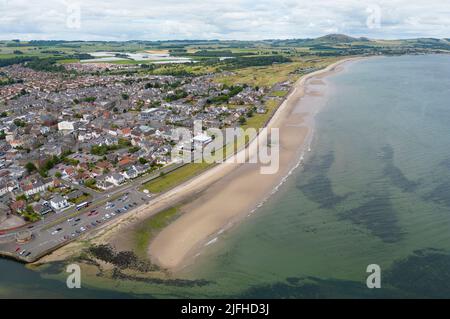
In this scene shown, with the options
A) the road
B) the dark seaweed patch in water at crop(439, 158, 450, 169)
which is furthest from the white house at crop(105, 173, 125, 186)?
the dark seaweed patch in water at crop(439, 158, 450, 169)

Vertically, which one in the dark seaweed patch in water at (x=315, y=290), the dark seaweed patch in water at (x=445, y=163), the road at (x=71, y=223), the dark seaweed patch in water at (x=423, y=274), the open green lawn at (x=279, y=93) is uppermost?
the open green lawn at (x=279, y=93)

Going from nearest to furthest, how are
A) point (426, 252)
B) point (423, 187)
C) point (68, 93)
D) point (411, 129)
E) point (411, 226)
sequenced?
point (426, 252) → point (411, 226) → point (423, 187) → point (411, 129) → point (68, 93)

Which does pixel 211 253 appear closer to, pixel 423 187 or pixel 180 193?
pixel 180 193

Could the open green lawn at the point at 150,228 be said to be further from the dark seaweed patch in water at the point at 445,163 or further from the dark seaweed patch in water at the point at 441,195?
the dark seaweed patch in water at the point at 445,163

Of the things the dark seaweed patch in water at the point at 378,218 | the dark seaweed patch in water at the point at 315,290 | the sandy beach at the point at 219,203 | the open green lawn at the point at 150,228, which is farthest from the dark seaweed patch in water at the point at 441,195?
the open green lawn at the point at 150,228

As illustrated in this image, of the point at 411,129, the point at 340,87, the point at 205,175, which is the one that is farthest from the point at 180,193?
the point at 340,87
